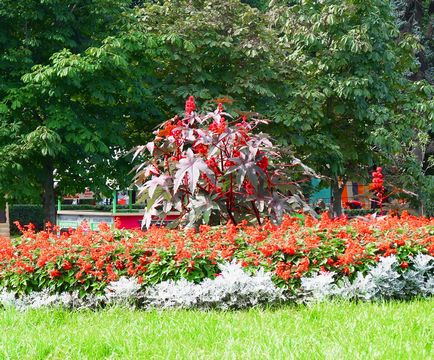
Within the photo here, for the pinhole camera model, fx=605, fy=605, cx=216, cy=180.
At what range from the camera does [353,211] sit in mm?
20109

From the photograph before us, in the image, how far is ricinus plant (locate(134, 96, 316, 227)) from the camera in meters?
5.32

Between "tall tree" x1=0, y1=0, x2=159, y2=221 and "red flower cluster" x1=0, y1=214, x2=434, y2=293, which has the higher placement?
Answer: "tall tree" x1=0, y1=0, x2=159, y2=221

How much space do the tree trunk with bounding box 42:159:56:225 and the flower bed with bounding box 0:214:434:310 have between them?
16.4 ft

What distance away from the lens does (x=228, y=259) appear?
4438mm

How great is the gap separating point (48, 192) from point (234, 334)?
7.24 meters

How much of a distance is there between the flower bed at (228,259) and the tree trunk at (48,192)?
197 inches

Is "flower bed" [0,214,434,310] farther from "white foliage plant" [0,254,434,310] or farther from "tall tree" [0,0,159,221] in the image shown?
"tall tree" [0,0,159,221]

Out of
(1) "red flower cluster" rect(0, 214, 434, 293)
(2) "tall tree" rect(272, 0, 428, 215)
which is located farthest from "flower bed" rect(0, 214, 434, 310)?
(2) "tall tree" rect(272, 0, 428, 215)

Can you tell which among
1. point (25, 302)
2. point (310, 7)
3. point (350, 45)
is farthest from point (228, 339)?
point (310, 7)

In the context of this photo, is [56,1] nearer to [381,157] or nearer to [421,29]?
[381,157]

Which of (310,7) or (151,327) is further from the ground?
(310,7)

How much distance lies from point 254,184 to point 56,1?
202 inches

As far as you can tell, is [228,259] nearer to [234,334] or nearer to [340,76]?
[234,334]

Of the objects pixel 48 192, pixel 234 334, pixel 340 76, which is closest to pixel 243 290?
pixel 234 334
